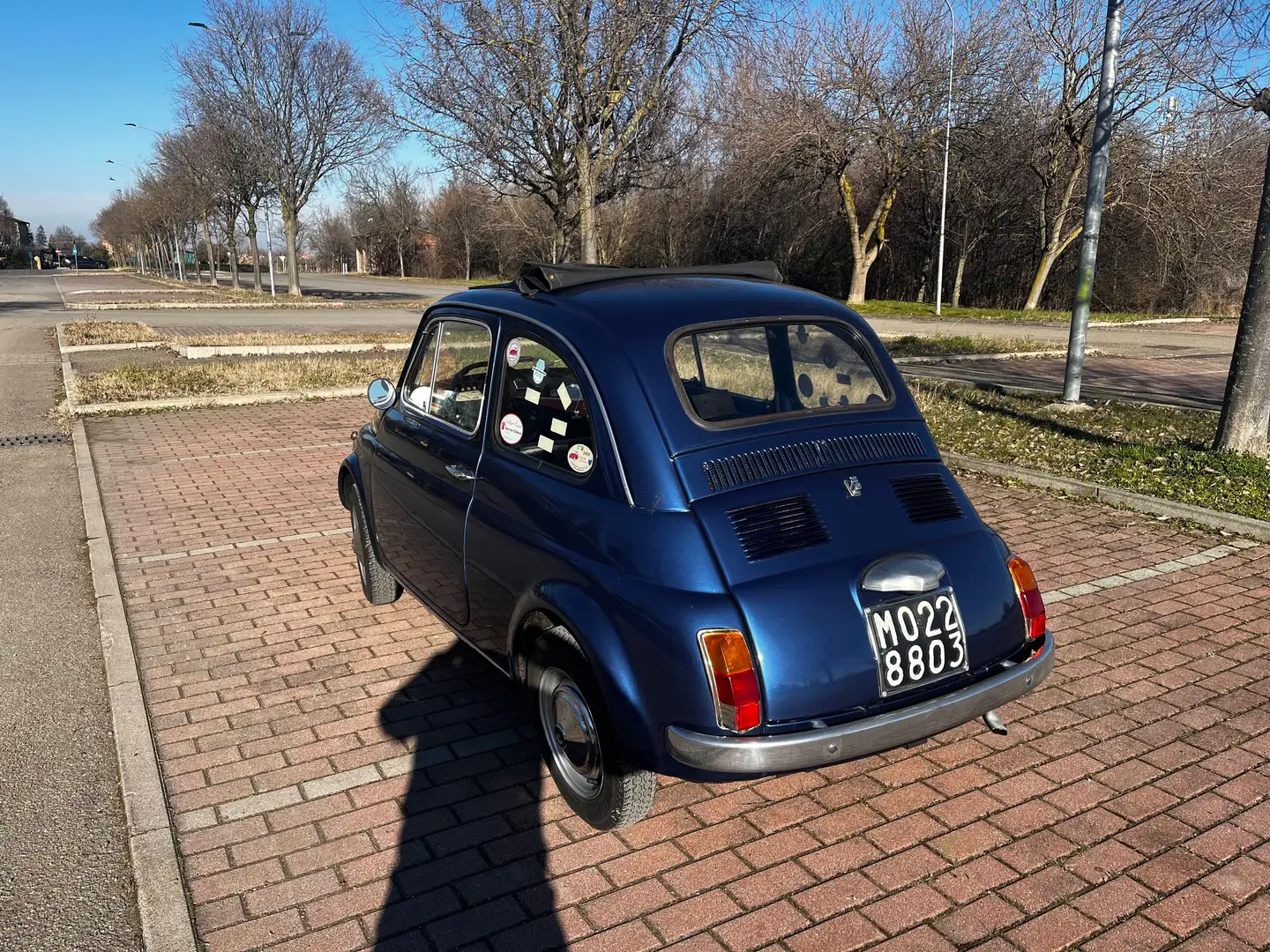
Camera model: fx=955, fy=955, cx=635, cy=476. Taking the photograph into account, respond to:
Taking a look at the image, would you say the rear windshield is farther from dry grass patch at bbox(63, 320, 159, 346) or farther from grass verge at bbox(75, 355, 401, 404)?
dry grass patch at bbox(63, 320, 159, 346)

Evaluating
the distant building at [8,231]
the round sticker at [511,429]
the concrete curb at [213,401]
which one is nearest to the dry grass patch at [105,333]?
the concrete curb at [213,401]

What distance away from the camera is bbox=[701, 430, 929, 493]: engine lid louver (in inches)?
124

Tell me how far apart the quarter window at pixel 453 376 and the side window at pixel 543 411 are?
21cm

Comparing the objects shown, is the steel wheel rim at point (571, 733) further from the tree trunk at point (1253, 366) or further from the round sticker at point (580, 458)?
the tree trunk at point (1253, 366)

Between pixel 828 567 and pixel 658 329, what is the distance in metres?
1.04

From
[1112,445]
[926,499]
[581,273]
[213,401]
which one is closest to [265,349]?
[213,401]

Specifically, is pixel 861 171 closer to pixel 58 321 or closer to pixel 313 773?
pixel 58 321

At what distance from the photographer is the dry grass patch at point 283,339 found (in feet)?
60.0

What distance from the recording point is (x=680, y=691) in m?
2.82

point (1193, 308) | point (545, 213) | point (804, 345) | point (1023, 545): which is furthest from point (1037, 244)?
point (804, 345)

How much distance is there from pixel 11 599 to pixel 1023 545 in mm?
6266

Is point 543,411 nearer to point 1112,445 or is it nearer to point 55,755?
point 55,755

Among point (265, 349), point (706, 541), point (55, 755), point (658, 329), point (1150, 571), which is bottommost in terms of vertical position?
point (55, 755)

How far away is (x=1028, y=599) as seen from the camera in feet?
11.1
